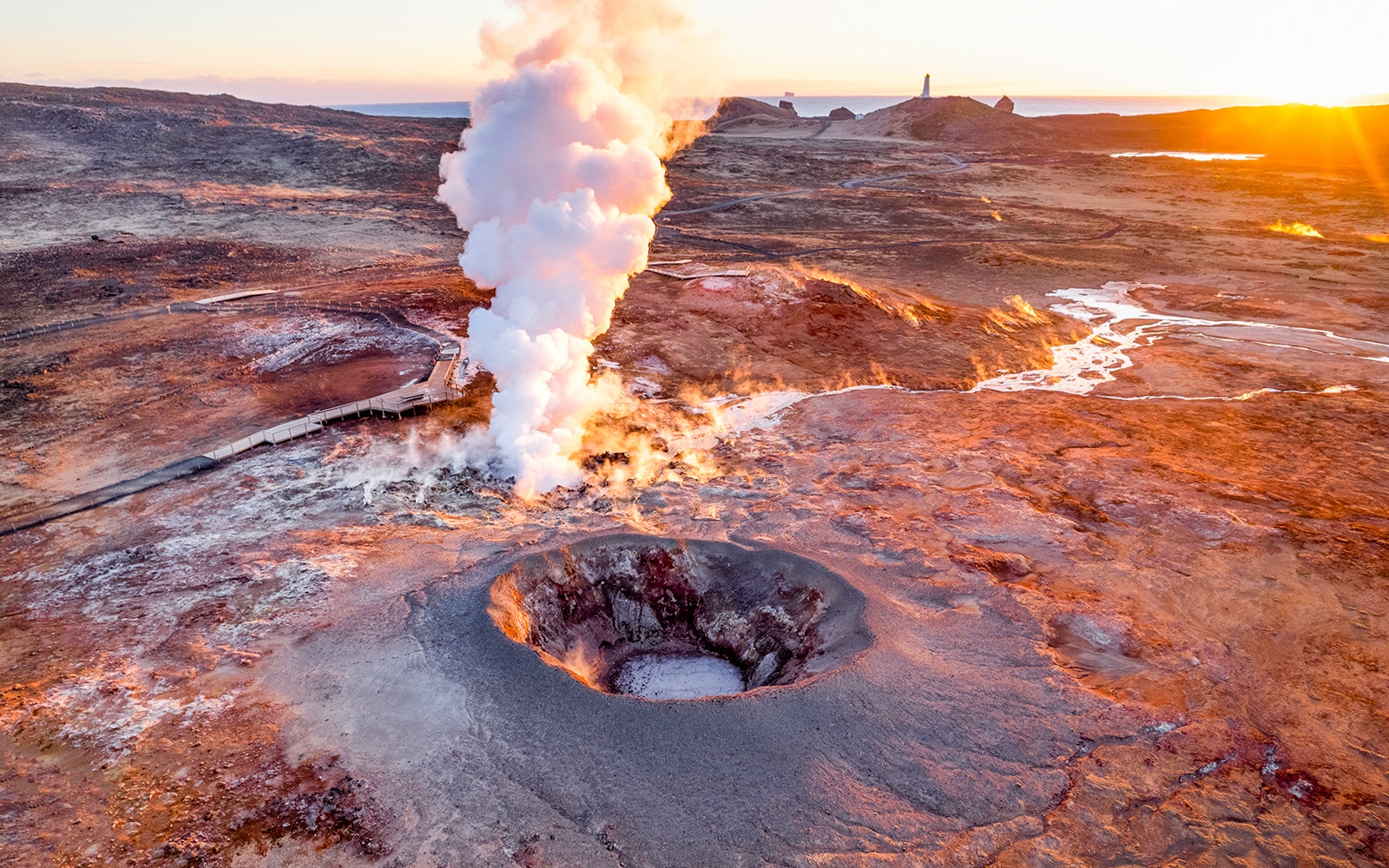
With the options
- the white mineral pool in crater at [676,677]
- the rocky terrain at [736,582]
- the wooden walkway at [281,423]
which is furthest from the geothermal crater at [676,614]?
the wooden walkway at [281,423]

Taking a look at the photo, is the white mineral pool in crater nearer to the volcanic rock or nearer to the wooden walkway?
the wooden walkway

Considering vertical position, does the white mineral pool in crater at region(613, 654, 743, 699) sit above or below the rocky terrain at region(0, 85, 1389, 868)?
below

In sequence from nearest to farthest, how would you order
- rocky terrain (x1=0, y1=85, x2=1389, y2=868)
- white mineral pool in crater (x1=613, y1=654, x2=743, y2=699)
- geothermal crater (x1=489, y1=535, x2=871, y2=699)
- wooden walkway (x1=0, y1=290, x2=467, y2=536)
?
rocky terrain (x1=0, y1=85, x2=1389, y2=868), geothermal crater (x1=489, y1=535, x2=871, y2=699), white mineral pool in crater (x1=613, y1=654, x2=743, y2=699), wooden walkway (x1=0, y1=290, x2=467, y2=536)

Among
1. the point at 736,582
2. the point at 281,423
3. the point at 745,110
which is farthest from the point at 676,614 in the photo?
the point at 745,110

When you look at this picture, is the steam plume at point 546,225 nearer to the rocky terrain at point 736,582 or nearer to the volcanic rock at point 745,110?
the rocky terrain at point 736,582

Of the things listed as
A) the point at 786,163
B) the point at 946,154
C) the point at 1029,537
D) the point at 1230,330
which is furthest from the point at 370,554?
the point at 946,154

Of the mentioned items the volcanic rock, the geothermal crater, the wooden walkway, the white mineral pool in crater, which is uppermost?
the volcanic rock

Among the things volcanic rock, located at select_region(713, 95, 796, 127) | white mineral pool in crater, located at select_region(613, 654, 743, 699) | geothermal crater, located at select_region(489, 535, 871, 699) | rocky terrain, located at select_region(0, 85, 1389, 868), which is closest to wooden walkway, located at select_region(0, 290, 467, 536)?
rocky terrain, located at select_region(0, 85, 1389, 868)
